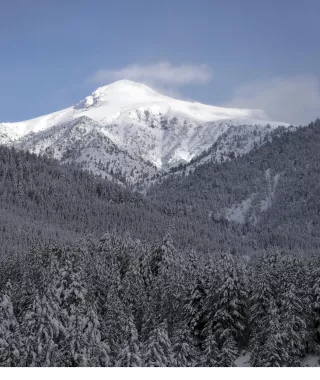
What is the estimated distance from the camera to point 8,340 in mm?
36531

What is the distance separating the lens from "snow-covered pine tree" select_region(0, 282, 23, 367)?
103 feet

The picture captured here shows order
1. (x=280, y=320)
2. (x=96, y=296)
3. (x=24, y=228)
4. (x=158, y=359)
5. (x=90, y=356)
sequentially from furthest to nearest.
A: (x=24, y=228) < (x=96, y=296) < (x=280, y=320) < (x=90, y=356) < (x=158, y=359)

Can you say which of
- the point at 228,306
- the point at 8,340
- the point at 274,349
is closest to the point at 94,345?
the point at 8,340

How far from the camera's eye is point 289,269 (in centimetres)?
5272

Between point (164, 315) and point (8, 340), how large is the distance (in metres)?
22.8

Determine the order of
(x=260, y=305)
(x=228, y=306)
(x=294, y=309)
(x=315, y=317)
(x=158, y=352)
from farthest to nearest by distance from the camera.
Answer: (x=260, y=305)
(x=228, y=306)
(x=315, y=317)
(x=294, y=309)
(x=158, y=352)

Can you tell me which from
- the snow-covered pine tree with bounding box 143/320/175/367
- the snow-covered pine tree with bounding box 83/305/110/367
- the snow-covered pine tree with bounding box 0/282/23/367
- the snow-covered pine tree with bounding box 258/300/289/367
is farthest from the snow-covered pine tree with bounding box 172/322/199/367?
the snow-covered pine tree with bounding box 0/282/23/367

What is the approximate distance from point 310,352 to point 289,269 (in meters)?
8.88

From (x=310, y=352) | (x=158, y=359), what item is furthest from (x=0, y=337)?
(x=310, y=352)

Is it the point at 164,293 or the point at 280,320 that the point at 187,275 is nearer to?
the point at 164,293

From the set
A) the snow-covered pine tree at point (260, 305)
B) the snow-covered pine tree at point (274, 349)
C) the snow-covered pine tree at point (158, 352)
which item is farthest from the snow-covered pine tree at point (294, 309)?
the snow-covered pine tree at point (158, 352)

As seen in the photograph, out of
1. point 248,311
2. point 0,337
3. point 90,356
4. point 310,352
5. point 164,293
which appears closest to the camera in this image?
point 90,356

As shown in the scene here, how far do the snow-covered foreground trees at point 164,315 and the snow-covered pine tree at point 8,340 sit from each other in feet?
0.21

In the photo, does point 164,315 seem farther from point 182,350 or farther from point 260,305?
point 182,350
